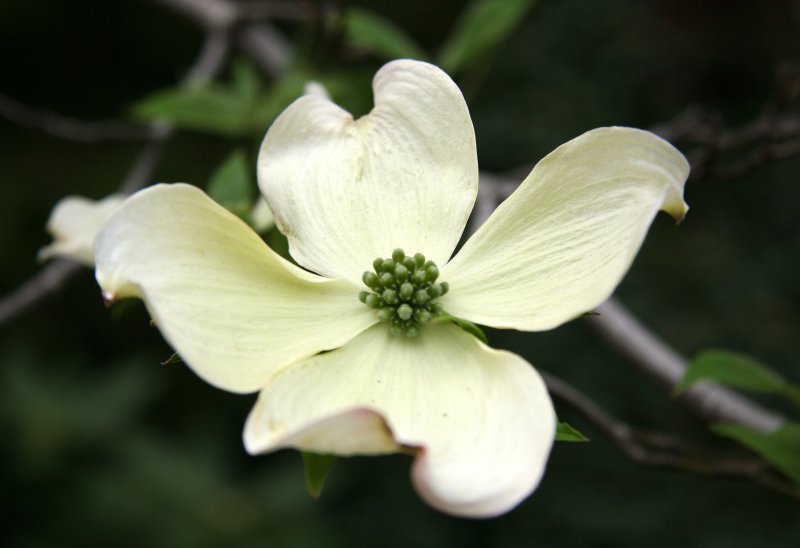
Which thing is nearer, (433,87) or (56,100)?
(433,87)

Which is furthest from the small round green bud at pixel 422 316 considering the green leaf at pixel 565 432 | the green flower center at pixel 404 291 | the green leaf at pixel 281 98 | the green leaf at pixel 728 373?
the green leaf at pixel 281 98

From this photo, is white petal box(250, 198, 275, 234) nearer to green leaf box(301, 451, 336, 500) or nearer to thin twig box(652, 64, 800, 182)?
green leaf box(301, 451, 336, 500)

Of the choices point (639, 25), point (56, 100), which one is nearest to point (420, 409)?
point (639, 25)

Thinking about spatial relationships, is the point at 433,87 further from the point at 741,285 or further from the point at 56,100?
the point at 56,100

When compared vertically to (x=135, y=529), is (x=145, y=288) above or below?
above

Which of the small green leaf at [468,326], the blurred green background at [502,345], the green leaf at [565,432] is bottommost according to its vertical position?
the blurred green background at [502,345]

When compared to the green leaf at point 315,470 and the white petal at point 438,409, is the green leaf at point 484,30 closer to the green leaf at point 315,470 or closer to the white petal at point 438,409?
the white petal at point 438,409

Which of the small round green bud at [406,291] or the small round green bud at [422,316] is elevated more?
the small round green bud at [406,291]

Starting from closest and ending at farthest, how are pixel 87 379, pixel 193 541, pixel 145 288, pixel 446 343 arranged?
pixel 145 288 → pixel 446 343 → pixel 193 541 → pixel 87 379
